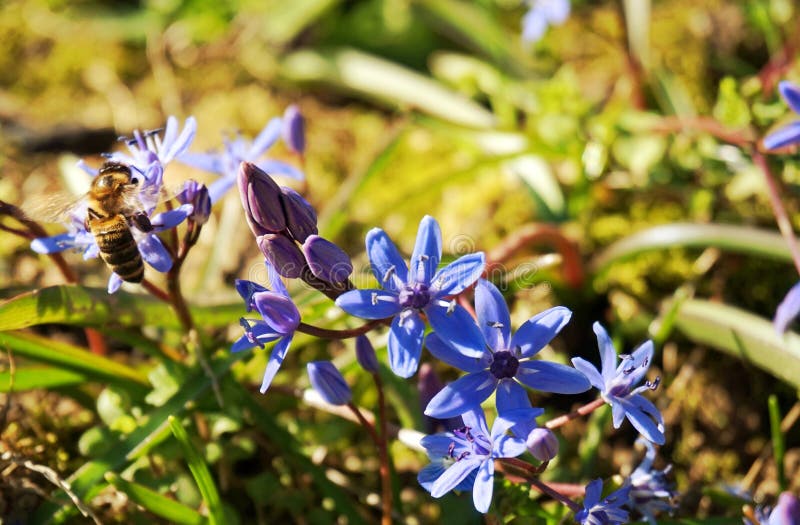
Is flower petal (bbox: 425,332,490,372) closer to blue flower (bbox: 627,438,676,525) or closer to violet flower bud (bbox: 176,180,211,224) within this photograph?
blue flower (bbox: 627,438,676,525)

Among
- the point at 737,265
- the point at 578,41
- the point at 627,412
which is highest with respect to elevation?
the point at 578,41

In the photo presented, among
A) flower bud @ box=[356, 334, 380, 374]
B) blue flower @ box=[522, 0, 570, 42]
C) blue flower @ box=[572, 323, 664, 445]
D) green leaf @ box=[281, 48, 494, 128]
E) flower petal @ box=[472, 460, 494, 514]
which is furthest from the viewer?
green leaf @ box=[281, 48, 494, 128]

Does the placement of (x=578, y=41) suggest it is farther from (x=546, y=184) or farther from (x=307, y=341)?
(x=307, y=341)

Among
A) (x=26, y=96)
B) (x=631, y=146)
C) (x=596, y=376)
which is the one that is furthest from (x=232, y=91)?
(x=596, y=376)

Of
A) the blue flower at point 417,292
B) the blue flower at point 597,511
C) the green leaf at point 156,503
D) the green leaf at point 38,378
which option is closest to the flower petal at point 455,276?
the blue flower at point 417,292

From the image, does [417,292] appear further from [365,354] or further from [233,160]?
[233,160]

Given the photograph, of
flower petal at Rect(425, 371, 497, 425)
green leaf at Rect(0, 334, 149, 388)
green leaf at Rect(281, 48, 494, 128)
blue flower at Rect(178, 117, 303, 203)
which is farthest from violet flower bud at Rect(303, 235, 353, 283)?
green leaf at Rect(281, 48, 494, 128)

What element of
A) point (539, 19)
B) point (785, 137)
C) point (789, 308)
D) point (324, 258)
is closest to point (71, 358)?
point (324, 258)

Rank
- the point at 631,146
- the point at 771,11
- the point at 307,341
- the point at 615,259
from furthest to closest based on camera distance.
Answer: the point at 771,11
the point at 631,146
the point at 615,259
the point at 307,341
